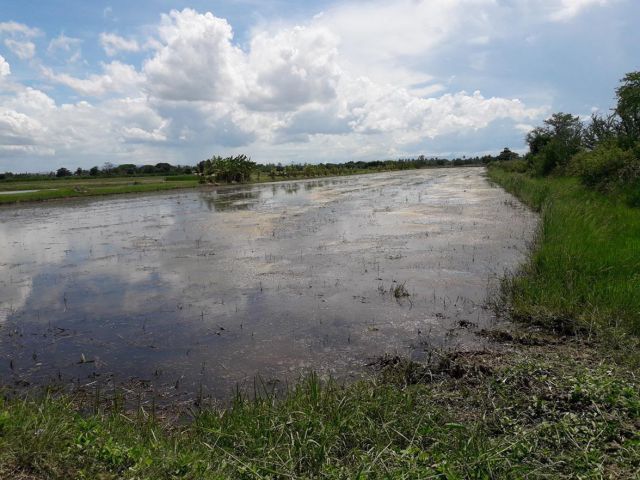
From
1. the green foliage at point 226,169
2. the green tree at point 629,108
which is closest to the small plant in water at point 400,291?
the green tree at point 629,108

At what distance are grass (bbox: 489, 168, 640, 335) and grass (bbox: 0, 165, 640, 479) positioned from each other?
0.72ft

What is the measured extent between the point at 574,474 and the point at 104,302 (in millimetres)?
8145

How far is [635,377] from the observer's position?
4102 mm

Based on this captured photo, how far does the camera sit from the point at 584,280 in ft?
22.5

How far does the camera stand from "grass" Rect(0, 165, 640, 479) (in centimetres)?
306

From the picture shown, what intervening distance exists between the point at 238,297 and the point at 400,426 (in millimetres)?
5394

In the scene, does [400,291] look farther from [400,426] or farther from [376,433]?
[376,433]

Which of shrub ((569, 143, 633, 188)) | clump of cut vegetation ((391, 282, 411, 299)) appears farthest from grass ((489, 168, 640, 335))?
shrub ((569, 143, 633, 188))

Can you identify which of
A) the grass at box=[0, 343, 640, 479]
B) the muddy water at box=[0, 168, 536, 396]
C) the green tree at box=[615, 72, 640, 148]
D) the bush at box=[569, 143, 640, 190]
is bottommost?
the muddy water at box=[0, 168, 536, 396]

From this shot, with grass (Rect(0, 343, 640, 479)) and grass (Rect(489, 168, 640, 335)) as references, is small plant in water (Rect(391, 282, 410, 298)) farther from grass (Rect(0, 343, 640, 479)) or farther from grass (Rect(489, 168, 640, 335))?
grass (Rect(0, 343, 640, 479))

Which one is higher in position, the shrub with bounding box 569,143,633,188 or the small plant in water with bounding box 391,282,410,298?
the shrub with bounding box 569,143,633,188

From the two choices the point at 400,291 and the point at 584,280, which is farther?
the point at 400,291

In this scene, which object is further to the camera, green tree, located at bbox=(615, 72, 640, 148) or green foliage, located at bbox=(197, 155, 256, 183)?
green foliage, located at bbox=(197, 155, 256, 183)

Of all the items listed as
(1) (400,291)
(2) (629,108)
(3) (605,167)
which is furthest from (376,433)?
(2) (629,108)
